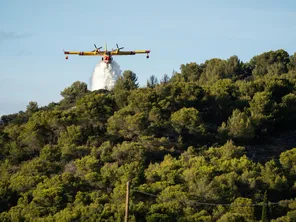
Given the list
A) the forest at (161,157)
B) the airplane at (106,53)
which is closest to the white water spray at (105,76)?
the airplane at (106,53)

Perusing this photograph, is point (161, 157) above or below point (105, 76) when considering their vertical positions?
below

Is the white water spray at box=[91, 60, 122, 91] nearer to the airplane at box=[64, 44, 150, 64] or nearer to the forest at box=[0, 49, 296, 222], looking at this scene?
the airplane at box=[64, 44, 150, 64]

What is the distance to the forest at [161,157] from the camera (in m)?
48.5

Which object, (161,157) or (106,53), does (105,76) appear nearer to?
(106,53)

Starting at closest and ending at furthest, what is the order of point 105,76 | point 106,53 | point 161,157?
point 161,157 → point 106,53 → point 105,76

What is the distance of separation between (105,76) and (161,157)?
3550 centimetres

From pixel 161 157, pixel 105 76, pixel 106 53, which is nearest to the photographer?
pixel 161 157

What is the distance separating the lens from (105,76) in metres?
92.9

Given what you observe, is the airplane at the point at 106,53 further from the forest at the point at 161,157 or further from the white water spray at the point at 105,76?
the white water spray at the point at 105,76

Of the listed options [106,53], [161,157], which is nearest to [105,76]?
[106,53]

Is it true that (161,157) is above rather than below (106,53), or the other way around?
below

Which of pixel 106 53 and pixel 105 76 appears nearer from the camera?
pixel 106 53

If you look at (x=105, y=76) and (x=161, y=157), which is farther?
(x=105, y=76)

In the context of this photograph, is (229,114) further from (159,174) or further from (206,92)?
(159,174)
